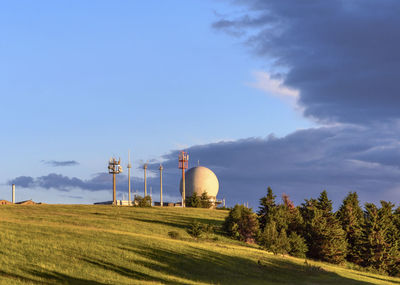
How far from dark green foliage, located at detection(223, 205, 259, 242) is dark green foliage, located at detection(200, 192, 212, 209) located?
45144mm

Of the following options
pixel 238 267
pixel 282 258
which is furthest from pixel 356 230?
pixel 238 267

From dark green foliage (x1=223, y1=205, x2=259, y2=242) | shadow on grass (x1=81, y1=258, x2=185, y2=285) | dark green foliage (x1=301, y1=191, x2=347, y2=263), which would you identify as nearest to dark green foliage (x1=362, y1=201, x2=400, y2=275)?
dark green foliage (x1=301, y1=191, x2=347, y2=263)

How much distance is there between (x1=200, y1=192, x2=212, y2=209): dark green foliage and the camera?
113 meters

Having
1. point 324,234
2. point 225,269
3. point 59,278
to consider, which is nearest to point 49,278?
point 59,278

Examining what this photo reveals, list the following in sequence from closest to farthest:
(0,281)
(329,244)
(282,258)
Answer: (0,281) < (282,258) < (329,244)

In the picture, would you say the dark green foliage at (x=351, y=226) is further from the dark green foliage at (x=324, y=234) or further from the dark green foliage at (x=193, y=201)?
the dark green foliage at (x=193, y=201)

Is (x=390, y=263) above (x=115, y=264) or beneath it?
beneath

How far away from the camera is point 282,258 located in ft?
166

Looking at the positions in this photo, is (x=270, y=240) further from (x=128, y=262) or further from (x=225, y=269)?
(x=128, y=262)

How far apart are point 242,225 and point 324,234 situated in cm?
1037

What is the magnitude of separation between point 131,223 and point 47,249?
85.6 ft

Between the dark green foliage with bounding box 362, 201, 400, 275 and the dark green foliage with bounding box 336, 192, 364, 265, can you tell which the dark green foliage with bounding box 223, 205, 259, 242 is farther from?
the dark green foliage with bounding box 362, 201, 400, 275

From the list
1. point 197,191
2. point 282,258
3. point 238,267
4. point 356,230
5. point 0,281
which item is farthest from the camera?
point 197,191

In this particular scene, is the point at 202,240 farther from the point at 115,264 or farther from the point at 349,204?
the point at 349,204
